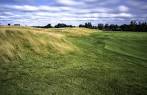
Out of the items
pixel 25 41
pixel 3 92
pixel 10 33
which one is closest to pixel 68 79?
pixel 3 92

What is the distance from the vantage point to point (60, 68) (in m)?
9.39

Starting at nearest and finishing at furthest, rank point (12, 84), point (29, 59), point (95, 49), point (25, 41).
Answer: point (12, 84) → point (29, 59) → point (25, 41) → point (95, 49)

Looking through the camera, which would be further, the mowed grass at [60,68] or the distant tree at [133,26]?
the distant tree at [133,26]

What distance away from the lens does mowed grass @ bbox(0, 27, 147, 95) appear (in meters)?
7.21

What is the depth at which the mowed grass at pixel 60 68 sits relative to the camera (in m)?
7.21

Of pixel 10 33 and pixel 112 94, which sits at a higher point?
pixel 10 33

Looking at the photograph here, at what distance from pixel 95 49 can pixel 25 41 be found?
4534 millimetres

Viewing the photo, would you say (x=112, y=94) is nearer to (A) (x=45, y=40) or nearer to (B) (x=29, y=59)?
(B) (x=29, y=59)

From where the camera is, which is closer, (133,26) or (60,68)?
(60,68)

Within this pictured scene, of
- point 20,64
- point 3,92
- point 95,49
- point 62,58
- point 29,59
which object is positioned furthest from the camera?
point 95,49

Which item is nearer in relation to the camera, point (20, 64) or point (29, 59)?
point (20, 64)

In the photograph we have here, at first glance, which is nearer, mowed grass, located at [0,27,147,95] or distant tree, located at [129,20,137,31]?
mowed grass, located at [0,27,147,95]

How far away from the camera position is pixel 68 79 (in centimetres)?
810

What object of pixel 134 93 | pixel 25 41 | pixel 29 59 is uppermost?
pixel 25 41
